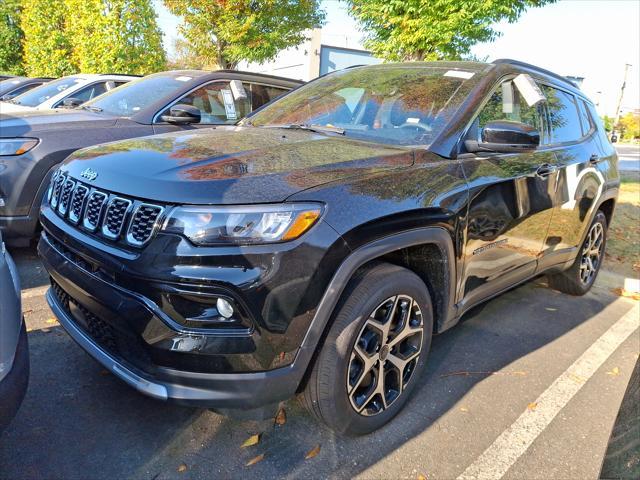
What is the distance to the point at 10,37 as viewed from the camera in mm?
25594

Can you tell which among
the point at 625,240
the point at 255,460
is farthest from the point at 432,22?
the point at 255,460

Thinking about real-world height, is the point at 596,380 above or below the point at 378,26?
below

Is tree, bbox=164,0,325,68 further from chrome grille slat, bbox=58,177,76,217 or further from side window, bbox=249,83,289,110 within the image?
chrome grille slat, bbox=58,177,76,217

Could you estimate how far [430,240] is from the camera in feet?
7.65

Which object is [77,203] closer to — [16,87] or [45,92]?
[45,92]

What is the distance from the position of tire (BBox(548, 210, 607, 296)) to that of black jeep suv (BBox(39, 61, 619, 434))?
1.48 metres

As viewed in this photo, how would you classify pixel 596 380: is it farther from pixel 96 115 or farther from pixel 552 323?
pixel 96 115

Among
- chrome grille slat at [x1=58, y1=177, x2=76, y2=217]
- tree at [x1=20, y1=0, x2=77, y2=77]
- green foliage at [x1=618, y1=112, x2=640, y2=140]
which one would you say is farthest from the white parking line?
green foliage at [x1=618, y1=112, x2=640, y2=140]

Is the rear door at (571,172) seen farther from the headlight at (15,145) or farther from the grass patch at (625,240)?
the headlight at (15,145)

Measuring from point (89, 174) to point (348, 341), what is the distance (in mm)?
1357

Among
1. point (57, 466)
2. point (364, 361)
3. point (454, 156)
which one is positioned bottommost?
point (57, 466)

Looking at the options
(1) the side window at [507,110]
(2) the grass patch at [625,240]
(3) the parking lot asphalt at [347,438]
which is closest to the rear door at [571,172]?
(1) the side window at [507,110]

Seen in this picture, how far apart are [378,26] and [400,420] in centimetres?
679

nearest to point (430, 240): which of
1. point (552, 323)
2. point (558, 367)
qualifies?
point (558, 367)
